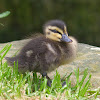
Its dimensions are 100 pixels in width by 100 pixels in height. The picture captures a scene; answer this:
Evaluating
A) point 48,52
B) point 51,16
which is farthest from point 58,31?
point 51,16

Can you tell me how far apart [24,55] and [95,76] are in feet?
2.89

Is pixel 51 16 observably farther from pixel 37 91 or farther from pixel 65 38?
pixel 37 91

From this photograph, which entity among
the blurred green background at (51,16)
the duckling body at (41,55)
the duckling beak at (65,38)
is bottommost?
the blurred green background at (51,16)

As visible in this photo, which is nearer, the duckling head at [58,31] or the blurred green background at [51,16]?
the duckling head at [58,31]

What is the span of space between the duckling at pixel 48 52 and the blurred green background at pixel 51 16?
2.92 meters

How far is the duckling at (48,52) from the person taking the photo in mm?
2959

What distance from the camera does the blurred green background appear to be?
6.14 metres

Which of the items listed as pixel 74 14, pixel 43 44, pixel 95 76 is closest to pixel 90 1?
pixel 74 14

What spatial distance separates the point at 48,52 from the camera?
295cm

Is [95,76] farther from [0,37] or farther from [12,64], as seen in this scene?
[0,37]

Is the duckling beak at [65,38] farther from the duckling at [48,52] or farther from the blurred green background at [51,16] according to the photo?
the blurred green background at [51,16]

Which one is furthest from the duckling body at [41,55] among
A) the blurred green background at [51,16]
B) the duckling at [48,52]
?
the blurred green background at [51,16]

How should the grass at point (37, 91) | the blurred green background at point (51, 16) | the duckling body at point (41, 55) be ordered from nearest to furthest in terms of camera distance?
the grass at point (37, 91)
the duckling body at point (41, 55)
the blurred green background at point (51, 16)

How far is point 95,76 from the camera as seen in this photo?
3.43m
